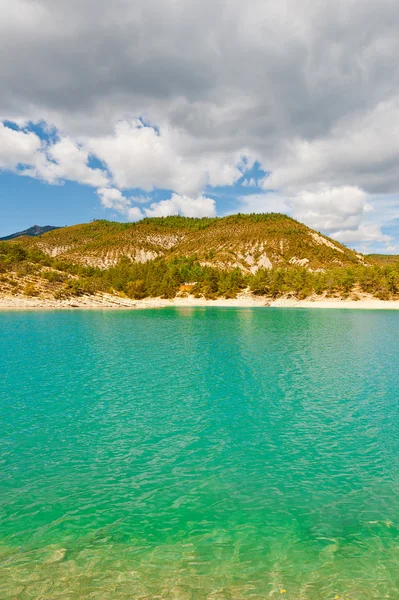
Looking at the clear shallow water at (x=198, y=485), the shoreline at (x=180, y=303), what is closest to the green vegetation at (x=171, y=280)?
the shoreline at (x=180, y=303)

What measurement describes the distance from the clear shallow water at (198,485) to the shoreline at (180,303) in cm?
9041

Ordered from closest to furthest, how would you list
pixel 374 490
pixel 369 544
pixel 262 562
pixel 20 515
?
1. pixel 262 562
2. pixel 369 544
3. pixel 20 515
4. pixel 374 490

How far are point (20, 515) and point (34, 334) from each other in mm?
45651

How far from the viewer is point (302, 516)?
1159cm

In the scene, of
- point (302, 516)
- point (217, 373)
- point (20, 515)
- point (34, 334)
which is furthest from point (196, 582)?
point (34, 334)

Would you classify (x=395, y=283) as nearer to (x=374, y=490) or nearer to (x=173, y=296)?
(x=173, y=296)

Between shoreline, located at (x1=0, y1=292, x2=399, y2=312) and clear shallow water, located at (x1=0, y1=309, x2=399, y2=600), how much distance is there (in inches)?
3559

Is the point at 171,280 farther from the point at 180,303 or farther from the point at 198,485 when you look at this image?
the point at 198,485

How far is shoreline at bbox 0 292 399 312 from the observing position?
366 feet

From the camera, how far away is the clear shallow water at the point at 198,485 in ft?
29.3

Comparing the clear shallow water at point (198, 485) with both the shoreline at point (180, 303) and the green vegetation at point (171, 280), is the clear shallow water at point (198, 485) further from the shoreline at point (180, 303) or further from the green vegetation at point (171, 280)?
the green vegetation at point (171, 280)

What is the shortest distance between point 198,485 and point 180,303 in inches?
5335

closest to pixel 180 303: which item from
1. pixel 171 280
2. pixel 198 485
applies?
pixel 171 280

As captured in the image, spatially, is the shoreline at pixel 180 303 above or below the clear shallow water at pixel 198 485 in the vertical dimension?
above
